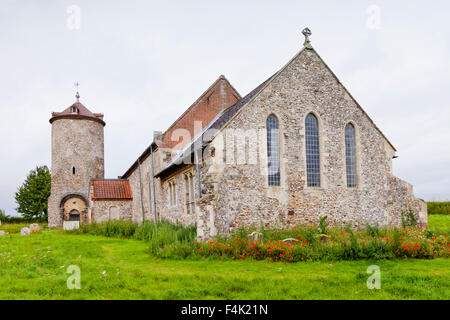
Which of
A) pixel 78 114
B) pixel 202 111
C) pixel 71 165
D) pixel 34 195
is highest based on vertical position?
pixel 78 114

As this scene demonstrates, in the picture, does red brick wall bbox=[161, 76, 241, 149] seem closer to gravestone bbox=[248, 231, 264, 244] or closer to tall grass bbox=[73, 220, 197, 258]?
tall grass bbox=[73, 220, 197, 258]

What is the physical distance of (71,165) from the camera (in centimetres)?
4150

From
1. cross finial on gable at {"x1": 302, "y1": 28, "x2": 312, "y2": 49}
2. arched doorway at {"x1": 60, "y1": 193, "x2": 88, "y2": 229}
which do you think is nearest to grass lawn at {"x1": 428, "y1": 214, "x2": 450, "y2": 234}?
cross finial on gable at {"x1": 302, "y1": 28, "x2": 312, "y2": 49}

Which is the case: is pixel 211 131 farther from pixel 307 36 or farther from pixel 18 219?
pixel 18 219

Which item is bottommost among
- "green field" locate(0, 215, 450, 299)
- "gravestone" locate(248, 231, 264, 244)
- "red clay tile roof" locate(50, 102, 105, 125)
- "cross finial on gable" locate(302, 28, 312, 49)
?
"green field" locate(0, 215, 450, 299)

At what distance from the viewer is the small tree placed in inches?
2078

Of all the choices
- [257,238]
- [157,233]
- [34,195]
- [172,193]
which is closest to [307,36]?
[257,238]

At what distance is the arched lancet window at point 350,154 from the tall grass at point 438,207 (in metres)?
18.5

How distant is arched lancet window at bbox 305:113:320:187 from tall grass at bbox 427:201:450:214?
2040cm

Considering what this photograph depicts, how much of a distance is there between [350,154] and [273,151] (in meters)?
4.46

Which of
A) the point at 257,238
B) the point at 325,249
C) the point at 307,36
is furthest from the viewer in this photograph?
the point at 307,36

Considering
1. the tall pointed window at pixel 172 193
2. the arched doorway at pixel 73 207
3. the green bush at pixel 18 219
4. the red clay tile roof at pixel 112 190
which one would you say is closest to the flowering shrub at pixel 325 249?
the tall pointed window at pixel 172 193
